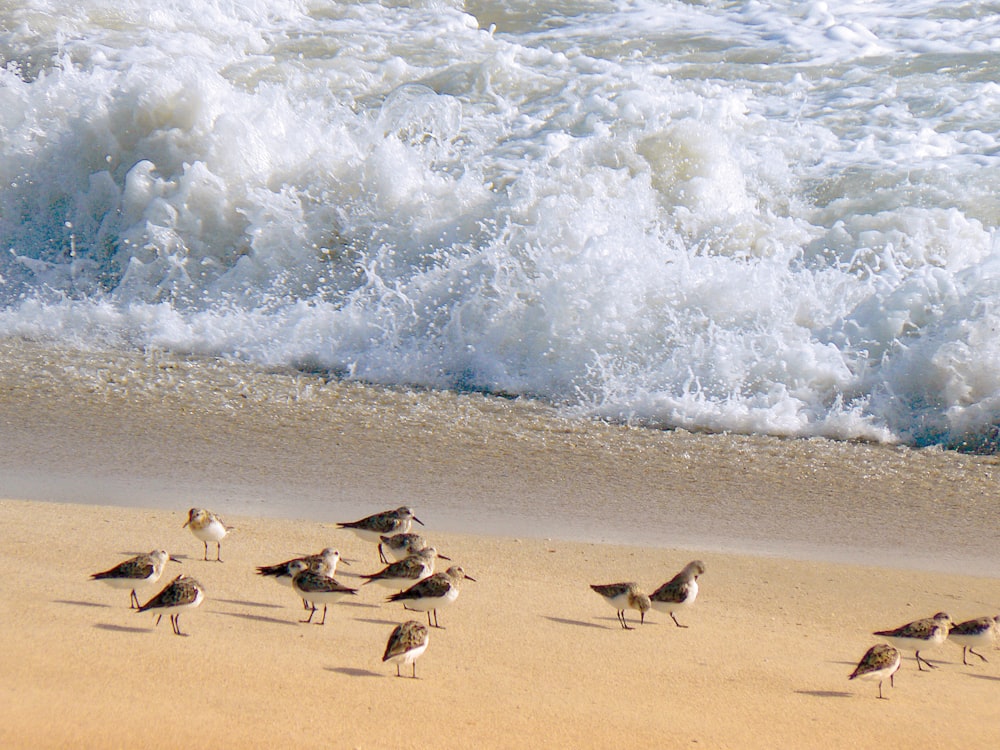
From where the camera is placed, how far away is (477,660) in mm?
3797

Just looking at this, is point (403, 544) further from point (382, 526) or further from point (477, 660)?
point (477, 660)

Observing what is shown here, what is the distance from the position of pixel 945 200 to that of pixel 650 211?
2436 mm

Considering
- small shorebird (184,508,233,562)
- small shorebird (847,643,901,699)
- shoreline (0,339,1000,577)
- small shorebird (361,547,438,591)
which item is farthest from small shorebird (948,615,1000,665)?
small shorebird (184,508,233,562)

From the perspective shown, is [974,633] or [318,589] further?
[974,633]

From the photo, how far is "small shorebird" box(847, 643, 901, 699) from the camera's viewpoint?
364cm

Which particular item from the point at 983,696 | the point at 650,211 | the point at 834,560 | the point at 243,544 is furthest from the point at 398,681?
the point at 650,211

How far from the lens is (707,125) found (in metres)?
10.7

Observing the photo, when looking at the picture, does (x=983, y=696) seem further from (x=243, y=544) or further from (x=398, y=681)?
(x=243, y=544)

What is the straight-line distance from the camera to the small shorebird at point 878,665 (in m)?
3.64

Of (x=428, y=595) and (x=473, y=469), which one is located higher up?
(x=428, y=595)

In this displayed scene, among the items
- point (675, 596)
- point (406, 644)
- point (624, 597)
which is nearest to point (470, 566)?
point (624, 597)

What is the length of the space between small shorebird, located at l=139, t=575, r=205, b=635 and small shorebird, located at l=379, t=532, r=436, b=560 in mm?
1076

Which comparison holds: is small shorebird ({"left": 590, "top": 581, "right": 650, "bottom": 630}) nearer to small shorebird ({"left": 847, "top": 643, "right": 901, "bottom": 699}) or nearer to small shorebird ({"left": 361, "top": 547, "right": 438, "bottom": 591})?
small shorebird ({"left": 361, "top": 547, "right": 438, "bottom": 591})

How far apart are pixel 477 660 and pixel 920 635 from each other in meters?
1.54
